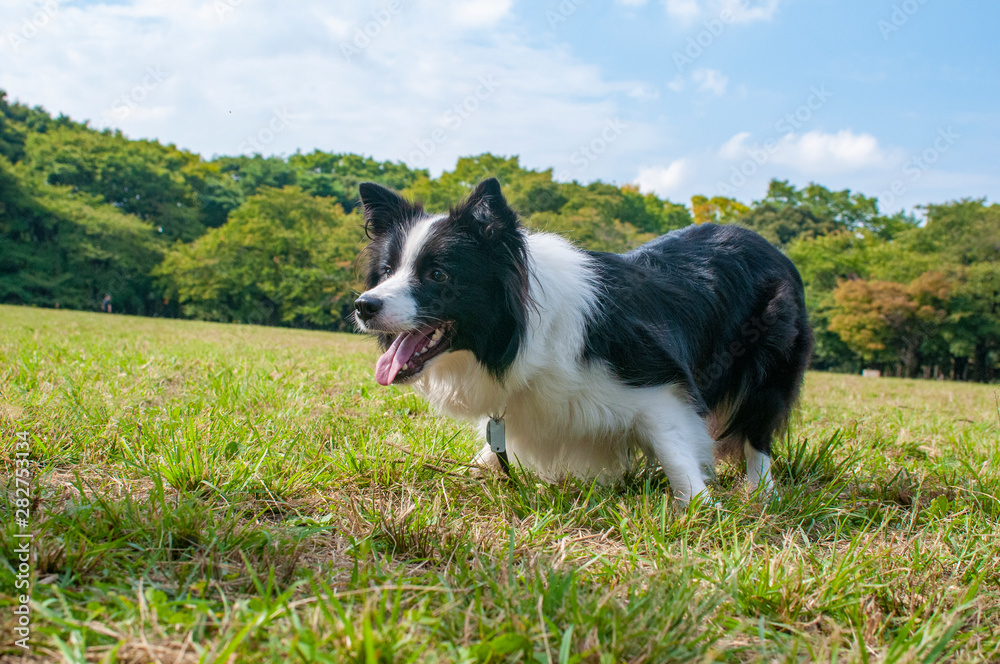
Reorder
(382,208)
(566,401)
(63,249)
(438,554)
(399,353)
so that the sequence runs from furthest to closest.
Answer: (63,249)
(382,208)
(566,401)
(399,353)
(438,554)

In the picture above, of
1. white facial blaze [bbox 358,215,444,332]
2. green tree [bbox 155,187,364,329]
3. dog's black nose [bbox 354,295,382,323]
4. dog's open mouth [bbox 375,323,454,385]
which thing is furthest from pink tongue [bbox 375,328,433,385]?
green tree [bbox 155,187,364,329]

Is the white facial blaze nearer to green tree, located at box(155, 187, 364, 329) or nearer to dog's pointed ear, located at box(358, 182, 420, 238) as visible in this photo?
dog's pointed ear, located at box(358, 182, 420, 238)

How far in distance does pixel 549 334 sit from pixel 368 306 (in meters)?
0.79

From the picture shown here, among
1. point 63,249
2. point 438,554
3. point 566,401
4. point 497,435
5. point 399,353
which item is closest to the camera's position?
point 438,554

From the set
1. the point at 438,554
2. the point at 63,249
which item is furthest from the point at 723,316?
the point at 63,249

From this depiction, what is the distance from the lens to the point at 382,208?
119 inches

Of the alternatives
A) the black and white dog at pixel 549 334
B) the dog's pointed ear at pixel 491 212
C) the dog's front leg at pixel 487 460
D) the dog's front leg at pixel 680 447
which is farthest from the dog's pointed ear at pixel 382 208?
the dog's front leg at pixel 680 447

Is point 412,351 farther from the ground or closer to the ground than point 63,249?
closer to the ground

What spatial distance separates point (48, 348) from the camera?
602 centimetres

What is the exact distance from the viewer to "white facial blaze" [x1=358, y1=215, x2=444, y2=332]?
246 centimetres

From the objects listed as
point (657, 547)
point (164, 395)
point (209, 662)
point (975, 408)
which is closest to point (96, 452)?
point (164, 395)

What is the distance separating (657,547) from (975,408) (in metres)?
7.93

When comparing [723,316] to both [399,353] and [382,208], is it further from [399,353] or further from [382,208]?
[382,208]

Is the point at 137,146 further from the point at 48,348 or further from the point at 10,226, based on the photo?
the point at 48,348
